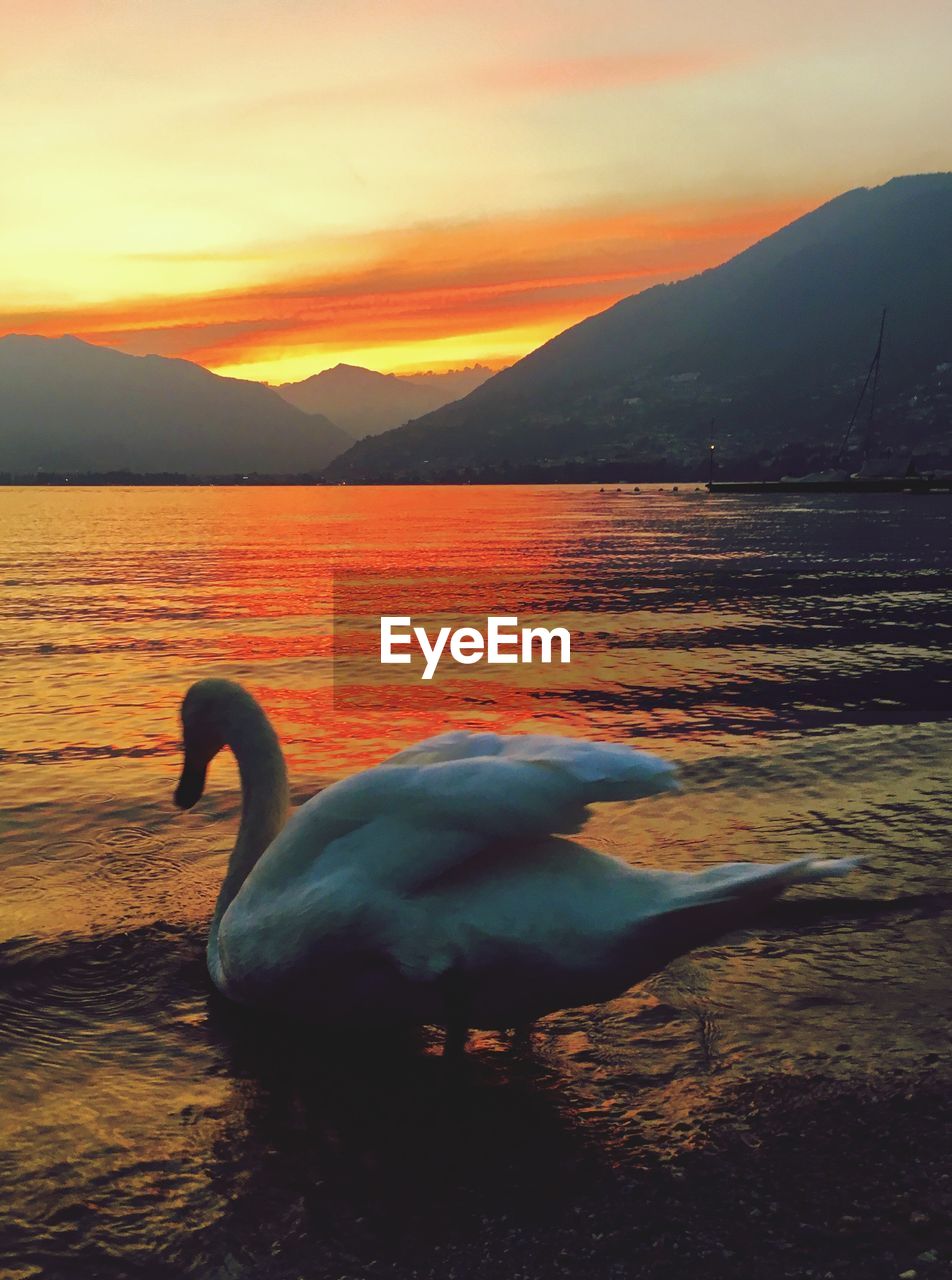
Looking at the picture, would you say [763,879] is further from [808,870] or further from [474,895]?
[474,895]

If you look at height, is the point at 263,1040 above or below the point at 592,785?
below

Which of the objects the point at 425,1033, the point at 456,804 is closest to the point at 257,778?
the point at 425,1033

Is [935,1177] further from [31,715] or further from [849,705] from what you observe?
[31,715]

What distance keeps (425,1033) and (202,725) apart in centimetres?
176

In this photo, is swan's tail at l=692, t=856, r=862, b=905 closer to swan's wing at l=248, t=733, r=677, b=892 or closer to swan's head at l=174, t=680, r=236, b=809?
swan's wing at l=248, t=733, r=677, b=892

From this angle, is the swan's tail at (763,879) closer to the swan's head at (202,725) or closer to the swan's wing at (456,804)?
the swan's wing at (456,804)

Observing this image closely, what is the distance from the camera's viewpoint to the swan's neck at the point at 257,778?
5438 mm

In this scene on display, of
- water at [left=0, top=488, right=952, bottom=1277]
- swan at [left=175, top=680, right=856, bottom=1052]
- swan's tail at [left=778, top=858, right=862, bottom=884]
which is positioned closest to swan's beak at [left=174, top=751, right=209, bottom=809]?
water at [left=0, top=488, right=952, bottom=1277]

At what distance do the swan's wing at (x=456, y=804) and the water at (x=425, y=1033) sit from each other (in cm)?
95

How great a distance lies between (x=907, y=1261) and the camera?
134 inches

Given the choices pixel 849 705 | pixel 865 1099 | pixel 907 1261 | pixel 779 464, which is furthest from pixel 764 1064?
pixel 779 464

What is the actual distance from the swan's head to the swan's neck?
0.07m

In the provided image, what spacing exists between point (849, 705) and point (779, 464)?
190m

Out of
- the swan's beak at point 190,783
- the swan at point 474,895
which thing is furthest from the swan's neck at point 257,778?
the swan at point 474,895
